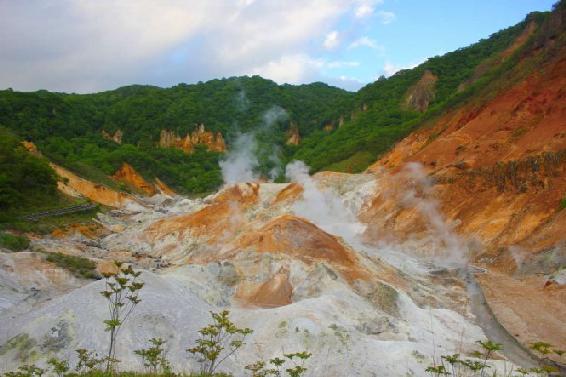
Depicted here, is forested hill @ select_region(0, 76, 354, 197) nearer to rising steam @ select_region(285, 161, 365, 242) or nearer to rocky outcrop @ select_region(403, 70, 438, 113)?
rocky outcrop @ select_region(403, 70, 438, 113)

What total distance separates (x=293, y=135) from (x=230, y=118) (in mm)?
10876

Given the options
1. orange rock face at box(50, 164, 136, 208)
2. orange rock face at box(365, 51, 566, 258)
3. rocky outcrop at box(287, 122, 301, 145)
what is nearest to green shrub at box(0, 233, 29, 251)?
orange rock face at box(365, 51, 566, 258)

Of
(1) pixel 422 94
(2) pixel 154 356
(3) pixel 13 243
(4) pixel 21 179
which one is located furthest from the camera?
(1) pixel 422 94

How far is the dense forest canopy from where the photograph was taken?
61.2 m

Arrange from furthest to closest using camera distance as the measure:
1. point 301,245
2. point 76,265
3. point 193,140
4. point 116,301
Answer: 1. point 193,140
2. point 301,245
3. point 76,265
4. point 116,301

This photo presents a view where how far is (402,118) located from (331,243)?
48857mm

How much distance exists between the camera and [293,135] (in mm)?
97125

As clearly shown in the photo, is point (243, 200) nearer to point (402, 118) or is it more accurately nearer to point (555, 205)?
point (555, 205)

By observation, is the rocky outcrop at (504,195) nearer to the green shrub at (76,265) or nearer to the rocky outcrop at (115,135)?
the green shrub at (76,265)

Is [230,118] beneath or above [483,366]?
above

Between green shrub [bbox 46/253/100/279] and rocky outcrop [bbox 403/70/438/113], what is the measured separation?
58.2 metres

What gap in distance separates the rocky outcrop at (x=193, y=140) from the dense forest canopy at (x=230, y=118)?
88 cm

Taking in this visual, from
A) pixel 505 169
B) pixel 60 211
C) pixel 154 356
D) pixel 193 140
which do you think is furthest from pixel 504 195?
pixel 193 140

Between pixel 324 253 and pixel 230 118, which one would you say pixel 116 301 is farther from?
pixel 230 118
